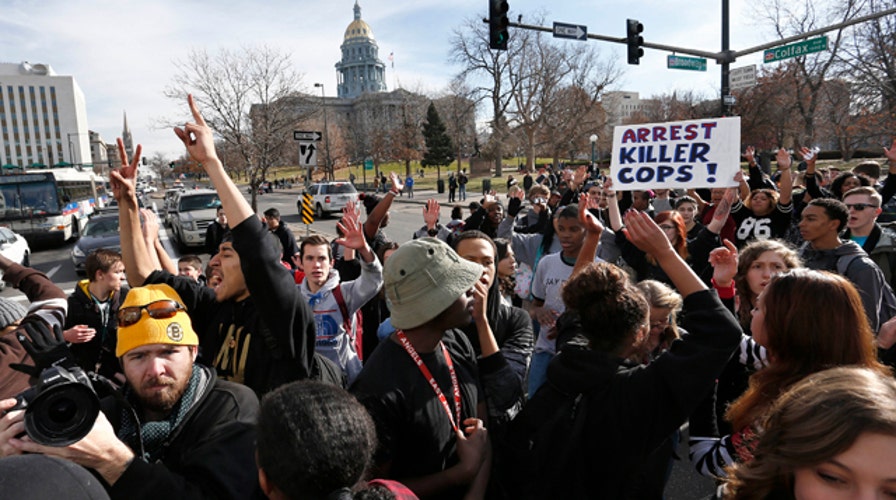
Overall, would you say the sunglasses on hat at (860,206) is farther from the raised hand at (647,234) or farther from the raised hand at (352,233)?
the raised hand at (352,233)

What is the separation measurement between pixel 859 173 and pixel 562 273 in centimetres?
592

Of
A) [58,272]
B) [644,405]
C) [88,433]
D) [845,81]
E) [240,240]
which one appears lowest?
[58,272]

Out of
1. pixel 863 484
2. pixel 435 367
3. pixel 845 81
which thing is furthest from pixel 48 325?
pixel 845 81

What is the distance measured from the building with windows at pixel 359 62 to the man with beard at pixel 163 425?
147 m

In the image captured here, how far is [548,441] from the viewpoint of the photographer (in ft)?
6.25

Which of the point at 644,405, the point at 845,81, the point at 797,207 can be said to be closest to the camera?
the point at 644,405

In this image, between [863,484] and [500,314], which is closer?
[863,484]

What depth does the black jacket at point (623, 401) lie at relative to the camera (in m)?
1.78

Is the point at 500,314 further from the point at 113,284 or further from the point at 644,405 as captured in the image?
the point at 113,284

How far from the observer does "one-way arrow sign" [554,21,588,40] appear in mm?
12438

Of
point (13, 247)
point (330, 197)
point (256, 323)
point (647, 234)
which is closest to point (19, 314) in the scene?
point (256, 323)

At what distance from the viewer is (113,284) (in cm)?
423

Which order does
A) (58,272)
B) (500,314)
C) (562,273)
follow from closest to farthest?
(500,314) → (562,273) → (58,272)

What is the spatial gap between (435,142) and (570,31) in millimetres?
48783
